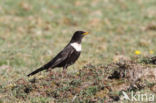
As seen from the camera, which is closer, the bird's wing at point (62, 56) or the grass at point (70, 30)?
the bird's wing at point (62, 56)

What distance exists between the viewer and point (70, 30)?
53.5ft

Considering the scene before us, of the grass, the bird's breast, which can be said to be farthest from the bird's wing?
the grass

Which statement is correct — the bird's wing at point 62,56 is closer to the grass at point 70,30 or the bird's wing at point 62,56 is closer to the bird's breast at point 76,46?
the bird's breast at point 76,46

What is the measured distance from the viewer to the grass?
37.7ft

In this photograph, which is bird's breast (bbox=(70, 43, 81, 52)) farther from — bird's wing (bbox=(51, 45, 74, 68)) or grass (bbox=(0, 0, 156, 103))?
grass (bbox=(0, 0, 156, 103))

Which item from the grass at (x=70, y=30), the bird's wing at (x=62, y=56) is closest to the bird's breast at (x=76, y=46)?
the bird's wing at (x=62, y=56)

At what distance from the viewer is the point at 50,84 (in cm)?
703

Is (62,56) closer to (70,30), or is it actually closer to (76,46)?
(76,46)

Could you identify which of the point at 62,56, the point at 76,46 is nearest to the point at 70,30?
the point at 76,46

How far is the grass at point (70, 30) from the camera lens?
1148cm

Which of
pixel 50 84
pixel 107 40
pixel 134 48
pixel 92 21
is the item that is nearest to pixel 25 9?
pixel 92 21

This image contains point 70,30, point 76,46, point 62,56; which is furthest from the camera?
point 70,30

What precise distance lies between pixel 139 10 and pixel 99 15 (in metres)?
2.78

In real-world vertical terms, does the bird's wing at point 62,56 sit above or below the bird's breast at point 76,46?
below
